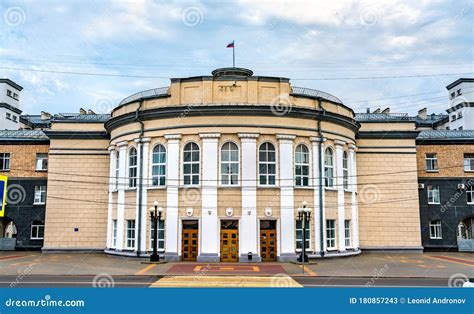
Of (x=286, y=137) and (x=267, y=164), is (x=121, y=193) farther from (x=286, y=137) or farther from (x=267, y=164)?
(x=286, y=137)

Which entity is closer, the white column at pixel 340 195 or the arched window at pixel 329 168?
the white column at pixel 340 195

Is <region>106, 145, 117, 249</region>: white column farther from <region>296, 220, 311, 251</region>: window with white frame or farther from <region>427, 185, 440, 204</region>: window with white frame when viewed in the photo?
<region>427, 185, 440, 204</region>: window with white frame

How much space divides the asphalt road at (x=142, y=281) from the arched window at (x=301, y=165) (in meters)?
9.01

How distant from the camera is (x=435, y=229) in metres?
35.3

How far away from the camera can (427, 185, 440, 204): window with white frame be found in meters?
35.7

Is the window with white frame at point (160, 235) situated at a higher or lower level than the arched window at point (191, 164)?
lower

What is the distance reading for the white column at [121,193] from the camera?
29.3 m

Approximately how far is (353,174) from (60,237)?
22.0 meters

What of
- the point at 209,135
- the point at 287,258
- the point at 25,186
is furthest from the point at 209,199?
the point at 25,186

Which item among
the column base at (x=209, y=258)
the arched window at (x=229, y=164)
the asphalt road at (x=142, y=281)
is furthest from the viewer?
the arched window at (x=229, y=164)

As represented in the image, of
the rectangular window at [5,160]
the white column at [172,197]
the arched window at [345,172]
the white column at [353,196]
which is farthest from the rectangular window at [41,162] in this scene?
the white column at [353,196]

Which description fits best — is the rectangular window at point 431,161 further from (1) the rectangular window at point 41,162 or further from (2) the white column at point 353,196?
(1) the rectangular window at point 41,162

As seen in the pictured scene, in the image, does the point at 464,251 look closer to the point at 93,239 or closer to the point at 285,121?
the point at 285,121

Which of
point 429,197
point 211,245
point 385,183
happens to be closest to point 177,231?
point 211,245
